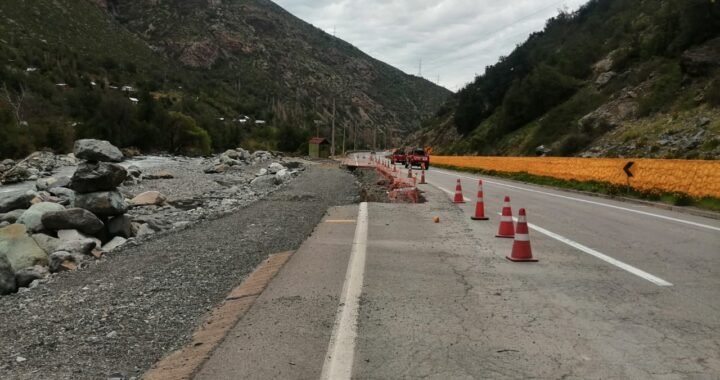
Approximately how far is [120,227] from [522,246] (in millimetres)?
10477

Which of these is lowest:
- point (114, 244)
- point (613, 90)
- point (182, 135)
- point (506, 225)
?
point (114, 244)

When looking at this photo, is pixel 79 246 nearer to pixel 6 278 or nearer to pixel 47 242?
pixel 47 242

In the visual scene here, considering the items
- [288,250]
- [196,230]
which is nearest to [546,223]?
[288,250]

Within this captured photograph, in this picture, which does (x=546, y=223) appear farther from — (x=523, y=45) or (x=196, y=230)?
(x=523, y=45)

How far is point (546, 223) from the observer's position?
1234 centimetres

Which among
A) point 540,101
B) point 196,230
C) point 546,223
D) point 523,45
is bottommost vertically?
point 196,230

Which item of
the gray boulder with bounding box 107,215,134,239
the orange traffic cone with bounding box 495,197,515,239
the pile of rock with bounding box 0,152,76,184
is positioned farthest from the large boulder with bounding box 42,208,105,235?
the pile of rock with bounding box 0,152,76,184

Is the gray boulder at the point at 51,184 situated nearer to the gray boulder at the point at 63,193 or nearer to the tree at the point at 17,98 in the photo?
the gray boulder at the point at 63,193

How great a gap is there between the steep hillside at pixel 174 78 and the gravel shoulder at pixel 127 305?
4649 centimetres

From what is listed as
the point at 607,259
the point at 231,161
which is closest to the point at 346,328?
the point at 607,259

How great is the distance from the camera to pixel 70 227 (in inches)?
523

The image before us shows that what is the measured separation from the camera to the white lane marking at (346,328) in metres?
4.10

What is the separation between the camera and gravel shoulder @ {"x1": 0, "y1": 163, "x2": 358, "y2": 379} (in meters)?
4.93

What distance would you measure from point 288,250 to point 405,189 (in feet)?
30.9
